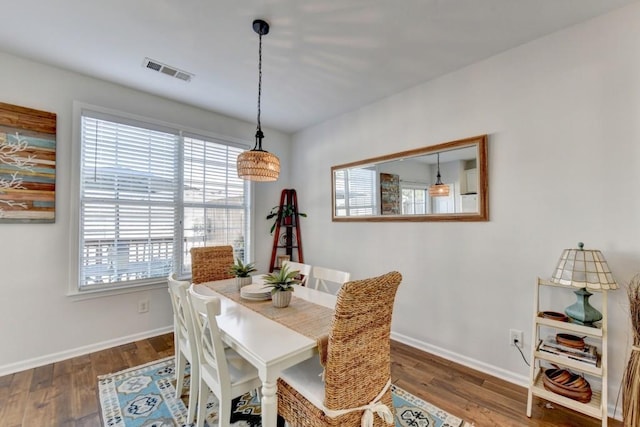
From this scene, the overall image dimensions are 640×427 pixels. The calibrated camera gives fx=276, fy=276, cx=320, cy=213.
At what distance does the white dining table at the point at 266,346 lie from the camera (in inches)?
48.7

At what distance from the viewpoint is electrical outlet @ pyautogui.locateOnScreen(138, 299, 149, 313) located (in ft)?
9.65

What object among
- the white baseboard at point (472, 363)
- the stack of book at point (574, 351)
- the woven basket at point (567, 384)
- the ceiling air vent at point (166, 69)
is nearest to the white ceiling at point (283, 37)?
the ceiling air vent at point (166, 69)

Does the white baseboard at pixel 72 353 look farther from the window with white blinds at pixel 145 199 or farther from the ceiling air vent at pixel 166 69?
the ceiling air vent at pixel 166 69

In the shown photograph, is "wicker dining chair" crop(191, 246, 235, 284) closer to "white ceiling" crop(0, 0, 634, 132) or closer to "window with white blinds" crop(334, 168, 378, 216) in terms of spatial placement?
"window with white blinds" crop(334, 168, 378, 216)

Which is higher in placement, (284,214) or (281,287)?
(284,214)

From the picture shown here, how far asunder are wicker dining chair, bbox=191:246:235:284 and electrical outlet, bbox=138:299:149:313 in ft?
2.26

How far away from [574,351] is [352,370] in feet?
5.11

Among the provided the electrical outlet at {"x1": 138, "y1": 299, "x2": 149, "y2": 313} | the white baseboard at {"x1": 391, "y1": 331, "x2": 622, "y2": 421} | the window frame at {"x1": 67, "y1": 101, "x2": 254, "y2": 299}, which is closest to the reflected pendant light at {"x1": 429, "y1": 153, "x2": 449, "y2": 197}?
the white baseboard at {"x1": 391, "y1": 331, "x2": 622, "y2": 421}

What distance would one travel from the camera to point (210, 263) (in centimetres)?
277

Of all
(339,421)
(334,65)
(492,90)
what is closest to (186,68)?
(334,65)

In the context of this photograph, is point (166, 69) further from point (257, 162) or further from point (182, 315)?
point (182, 315)

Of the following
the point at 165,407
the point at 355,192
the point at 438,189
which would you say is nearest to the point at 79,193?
the point at 165,407

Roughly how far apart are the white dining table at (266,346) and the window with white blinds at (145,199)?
5.94 ft

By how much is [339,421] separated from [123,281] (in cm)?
267
